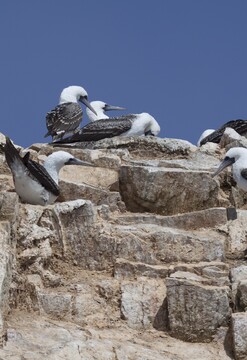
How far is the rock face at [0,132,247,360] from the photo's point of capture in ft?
48.6

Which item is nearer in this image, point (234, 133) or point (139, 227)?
point (139, 227)

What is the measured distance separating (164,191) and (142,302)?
4080mm

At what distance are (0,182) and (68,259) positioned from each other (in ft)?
10.5

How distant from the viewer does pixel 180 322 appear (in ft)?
50.3

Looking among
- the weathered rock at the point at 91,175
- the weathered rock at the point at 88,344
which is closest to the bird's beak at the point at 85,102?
the weathered rock at the point at 91,175

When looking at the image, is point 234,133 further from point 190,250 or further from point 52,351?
point 52,351

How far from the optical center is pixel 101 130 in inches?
1006

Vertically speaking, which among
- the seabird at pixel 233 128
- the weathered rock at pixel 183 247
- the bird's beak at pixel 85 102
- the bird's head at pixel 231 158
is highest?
the bird's beak at pixel 85 102

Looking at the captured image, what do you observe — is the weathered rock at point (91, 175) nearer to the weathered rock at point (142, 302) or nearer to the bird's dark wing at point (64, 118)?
the weathered rock at point (142, 302)

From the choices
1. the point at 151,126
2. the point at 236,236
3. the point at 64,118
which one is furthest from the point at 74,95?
the point at 236,236

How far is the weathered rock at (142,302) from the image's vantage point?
15609 mm

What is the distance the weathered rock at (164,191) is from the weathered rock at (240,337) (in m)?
4.96

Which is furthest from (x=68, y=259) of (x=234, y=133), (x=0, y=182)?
(x=234, y=133)

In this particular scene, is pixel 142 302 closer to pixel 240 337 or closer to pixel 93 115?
pixel 240 337
